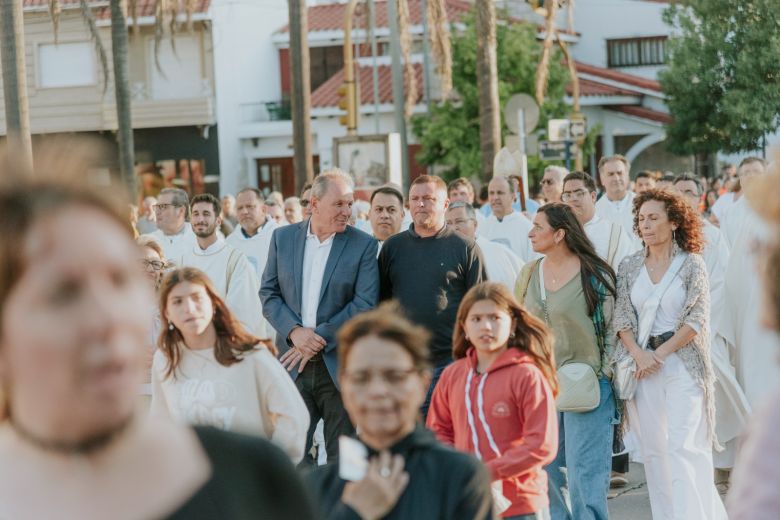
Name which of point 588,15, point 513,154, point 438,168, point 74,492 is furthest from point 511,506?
point 588,15

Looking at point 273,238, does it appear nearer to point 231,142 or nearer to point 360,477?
point 360,477

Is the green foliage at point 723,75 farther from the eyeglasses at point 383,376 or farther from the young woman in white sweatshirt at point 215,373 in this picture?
the eyeglasses at point 383,376

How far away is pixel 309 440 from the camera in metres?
8.79

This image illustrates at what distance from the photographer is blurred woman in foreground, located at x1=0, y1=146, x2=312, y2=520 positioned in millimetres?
1587

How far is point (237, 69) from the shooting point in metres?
44.7

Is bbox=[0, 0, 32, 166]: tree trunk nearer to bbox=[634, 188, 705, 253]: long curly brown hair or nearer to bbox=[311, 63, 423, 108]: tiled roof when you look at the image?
bbox=[634, 188, 705, 253]: long curly brown hair

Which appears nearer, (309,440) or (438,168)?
(309,440)

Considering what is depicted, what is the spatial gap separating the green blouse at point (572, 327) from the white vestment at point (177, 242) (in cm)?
420

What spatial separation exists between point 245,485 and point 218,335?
14.6 feet

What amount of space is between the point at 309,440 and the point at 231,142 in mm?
36202

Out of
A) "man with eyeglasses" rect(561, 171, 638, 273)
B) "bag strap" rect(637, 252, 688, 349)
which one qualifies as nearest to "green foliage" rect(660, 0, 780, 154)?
"man with eyeglasses" rect(561, 171, 638, 273)

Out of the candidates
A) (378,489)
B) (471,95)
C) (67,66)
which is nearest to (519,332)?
Answer: (378,489)

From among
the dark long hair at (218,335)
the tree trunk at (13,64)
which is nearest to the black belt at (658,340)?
the dark long hair at (218,335)

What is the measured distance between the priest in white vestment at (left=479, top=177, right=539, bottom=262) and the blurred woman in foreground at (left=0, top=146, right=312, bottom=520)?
11.1 meters
